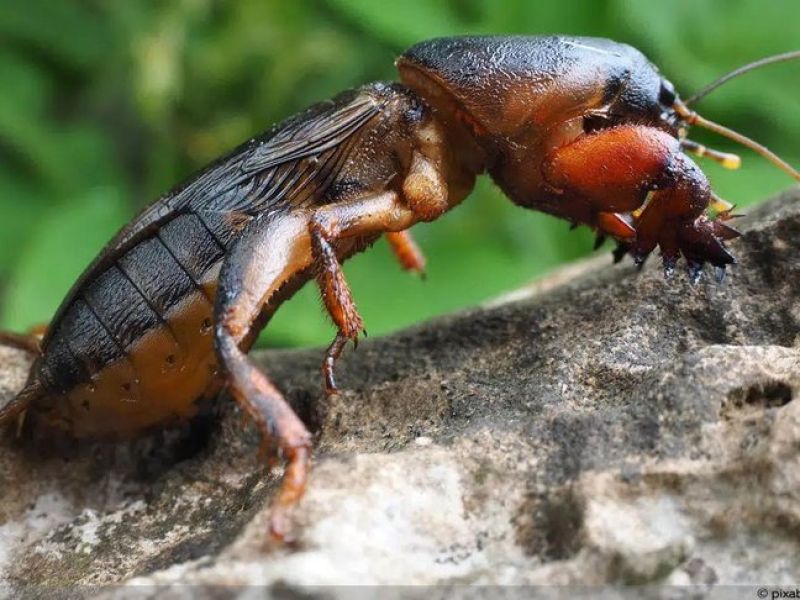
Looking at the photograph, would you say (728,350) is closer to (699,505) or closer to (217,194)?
(699,505)

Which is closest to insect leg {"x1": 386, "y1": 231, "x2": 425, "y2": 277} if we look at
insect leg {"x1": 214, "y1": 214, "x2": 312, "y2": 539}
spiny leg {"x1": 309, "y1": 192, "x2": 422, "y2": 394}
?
spiny leg {"x1": 309, "y1": 192, "x2": 422, "y2": 394}

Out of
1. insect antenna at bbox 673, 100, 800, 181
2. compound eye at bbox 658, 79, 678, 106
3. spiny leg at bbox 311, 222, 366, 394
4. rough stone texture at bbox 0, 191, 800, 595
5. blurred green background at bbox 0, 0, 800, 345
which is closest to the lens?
rough stone texture at bbox 0, 191, 800, 595

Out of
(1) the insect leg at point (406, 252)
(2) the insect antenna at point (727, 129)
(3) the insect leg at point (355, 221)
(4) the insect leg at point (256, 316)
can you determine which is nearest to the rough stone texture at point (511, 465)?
(4) the insect leg at point (256, 316)

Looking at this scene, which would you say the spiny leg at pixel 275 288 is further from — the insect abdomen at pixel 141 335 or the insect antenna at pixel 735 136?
the insect antenna at pixel 735 136

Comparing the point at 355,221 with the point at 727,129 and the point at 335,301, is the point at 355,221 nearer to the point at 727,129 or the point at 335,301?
the point at 335,301

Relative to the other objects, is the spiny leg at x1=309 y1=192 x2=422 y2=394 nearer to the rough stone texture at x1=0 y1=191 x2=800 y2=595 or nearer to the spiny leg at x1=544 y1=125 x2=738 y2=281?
the rough stone texture at x1=0 y1=191 x2=800 y2=595

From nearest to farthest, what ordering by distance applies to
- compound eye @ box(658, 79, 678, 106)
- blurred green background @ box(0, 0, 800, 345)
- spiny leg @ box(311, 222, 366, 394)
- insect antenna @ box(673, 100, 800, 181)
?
spiny leg @ box(311, 222, 366, 394) → insect antenna @ box(673, 100, 800, 181) → compound eye @ box(658, 79, 678, 106) → blurred green background @ box(0, 0, 800, 345)

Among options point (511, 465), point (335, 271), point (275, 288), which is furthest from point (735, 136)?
point (275, 288)
